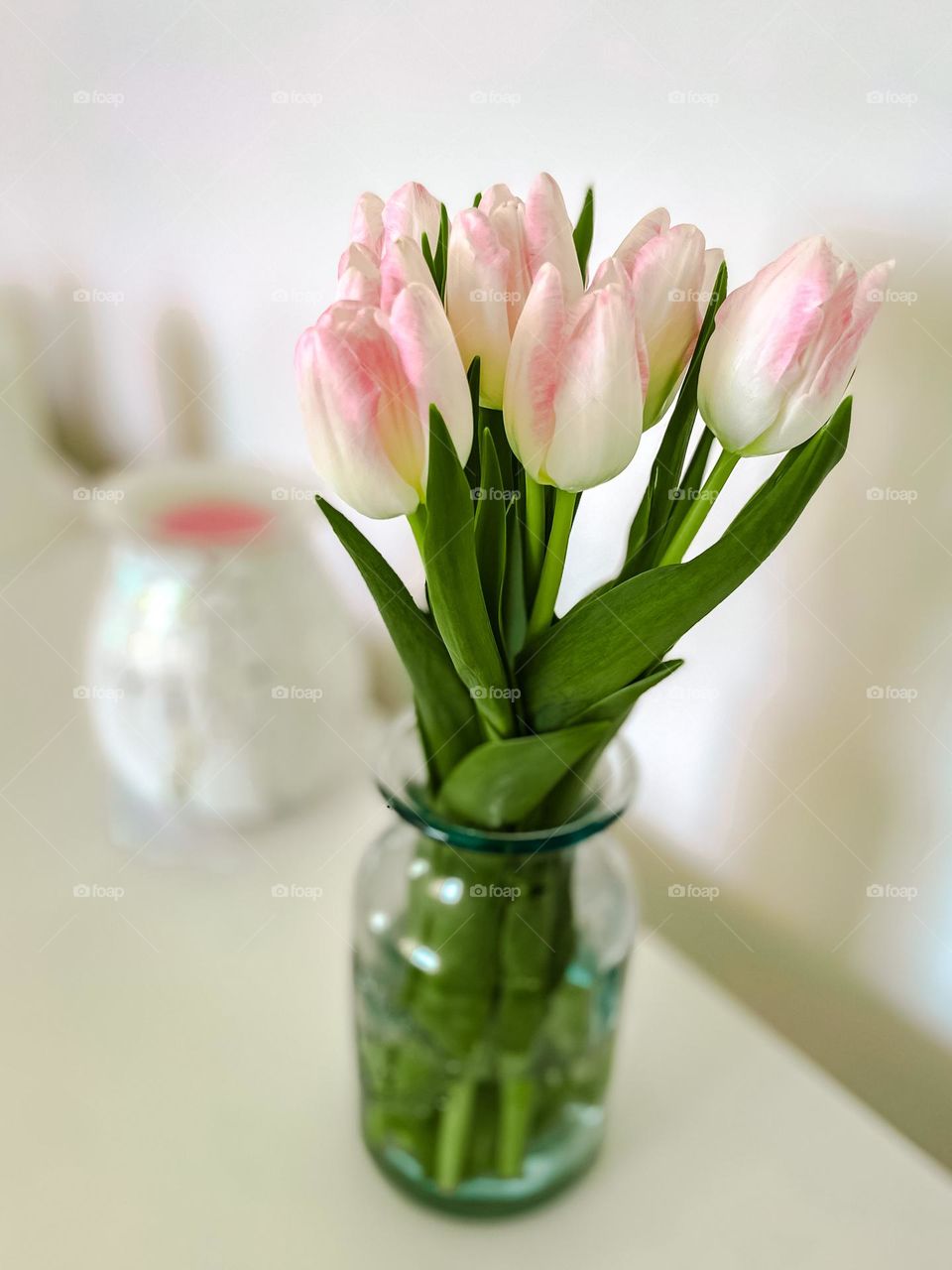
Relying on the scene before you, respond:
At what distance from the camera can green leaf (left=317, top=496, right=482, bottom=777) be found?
1.12 ft

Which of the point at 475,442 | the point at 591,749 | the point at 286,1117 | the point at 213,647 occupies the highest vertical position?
the point at 475,442

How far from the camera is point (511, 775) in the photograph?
1.21 feet

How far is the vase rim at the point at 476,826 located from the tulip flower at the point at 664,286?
0.15 meters

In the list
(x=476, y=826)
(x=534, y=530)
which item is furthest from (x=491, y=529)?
(x=476, y=826)

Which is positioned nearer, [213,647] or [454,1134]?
[454,1134]

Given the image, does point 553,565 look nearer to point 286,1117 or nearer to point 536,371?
Answer: point 536,371

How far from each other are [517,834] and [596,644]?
0.09 m

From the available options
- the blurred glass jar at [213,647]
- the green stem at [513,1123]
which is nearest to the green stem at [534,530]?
the green stem at [513,1123]

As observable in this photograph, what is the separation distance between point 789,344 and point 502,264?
0.09 m

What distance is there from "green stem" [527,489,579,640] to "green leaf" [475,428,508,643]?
2 centimetres

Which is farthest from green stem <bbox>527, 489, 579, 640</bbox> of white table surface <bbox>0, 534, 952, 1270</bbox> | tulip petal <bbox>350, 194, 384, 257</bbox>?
white table surface <bbox>0, 534, 952, 1270</bbox>

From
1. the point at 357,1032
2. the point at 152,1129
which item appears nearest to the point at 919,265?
the point at 357,1032

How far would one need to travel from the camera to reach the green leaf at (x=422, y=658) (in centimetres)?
34

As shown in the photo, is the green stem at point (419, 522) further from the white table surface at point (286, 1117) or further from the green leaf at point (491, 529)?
the white table surface at point (286, 1117)
